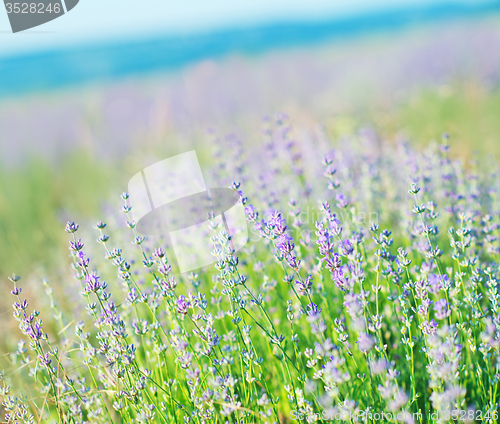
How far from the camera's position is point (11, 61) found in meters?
26.0

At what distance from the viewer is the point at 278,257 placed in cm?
173

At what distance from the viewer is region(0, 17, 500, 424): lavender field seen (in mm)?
1706

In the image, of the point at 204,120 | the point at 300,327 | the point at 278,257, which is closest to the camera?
the point at 278,257

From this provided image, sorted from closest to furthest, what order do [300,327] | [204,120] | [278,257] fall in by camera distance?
[278,257]
[300,327]
[204,120]

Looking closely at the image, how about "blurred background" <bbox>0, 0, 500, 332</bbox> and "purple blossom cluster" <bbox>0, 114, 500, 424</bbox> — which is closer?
"purple blossom cluster" <bbox>0, 114, 500, 424</bbox>

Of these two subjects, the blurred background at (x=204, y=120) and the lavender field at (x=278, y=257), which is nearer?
the lavender field at (x=278, y=257)

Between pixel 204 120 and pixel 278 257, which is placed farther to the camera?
pixel 204 120

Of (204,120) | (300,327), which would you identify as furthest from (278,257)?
(204,120)

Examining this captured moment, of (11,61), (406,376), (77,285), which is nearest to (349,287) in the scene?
(406,376)

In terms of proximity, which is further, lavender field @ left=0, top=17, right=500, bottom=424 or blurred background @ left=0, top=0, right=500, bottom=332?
blurred background @ left=0, top=0, right=500, bottom=332

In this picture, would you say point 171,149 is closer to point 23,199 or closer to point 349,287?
point 23,199

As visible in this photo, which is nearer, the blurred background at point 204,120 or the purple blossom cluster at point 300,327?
the purple blossom cluster at point 300,327

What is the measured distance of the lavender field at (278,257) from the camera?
171cm

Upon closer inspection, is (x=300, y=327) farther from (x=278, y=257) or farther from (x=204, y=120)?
(x=204, y=120)
